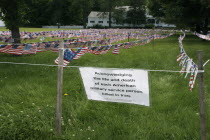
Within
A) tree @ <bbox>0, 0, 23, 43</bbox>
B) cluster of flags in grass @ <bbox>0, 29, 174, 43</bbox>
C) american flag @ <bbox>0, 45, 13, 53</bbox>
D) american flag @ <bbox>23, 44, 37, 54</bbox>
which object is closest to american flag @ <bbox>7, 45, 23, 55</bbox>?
american flag @ <bbox>0, 45, 13, 53</bbox>

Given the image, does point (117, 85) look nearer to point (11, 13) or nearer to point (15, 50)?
point (15, 50)

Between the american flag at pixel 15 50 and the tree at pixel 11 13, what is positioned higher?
the tree at pixel 11 13

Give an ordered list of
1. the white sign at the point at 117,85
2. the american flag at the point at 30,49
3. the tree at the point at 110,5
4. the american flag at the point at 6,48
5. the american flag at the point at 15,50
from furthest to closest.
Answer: the tree at the point at 110,5, the american flag at the point at 30,49, the american flag at the point at 15,50, the american flag at the point at 6,48, the white sign at the point at 117,85

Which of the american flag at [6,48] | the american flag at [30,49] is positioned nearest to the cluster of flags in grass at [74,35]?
the american flag at [30,49]

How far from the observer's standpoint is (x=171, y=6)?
28719mm

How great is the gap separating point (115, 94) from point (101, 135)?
Result: 92 centimetres

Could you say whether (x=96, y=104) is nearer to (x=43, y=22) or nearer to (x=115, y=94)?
(x=115, y=94)

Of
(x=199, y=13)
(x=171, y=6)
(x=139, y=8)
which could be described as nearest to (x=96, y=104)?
(x=171, y=6)

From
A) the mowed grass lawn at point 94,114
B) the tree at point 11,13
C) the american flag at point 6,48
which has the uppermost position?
the tree at point 11,13

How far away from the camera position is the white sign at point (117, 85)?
3.61 m

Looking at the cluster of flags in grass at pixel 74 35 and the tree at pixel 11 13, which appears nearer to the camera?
the tree at pixel 11 13

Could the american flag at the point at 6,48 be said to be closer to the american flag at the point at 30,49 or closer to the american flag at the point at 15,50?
the american flag at the point at 15,50

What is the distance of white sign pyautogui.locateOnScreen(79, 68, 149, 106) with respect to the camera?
3.61 metres

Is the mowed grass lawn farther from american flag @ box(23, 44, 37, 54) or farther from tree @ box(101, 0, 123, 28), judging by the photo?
tree @ box(101, 0, 123, 28)
